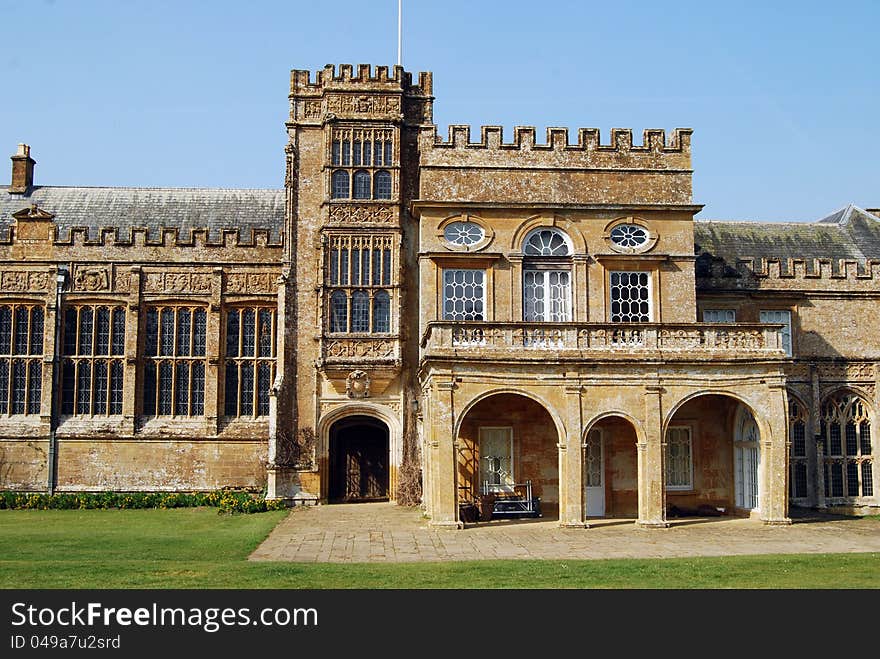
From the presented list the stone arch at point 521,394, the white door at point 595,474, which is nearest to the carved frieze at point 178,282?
the stone arch at point 521,394

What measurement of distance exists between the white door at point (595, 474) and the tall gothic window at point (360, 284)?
7623 mm

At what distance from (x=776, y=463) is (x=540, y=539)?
6979mm

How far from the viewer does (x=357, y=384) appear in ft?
97.5

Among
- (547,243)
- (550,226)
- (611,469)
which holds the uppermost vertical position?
(550,226)

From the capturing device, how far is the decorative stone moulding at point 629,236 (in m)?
28.0

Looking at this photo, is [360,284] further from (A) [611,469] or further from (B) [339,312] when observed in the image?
(A) [611,469]

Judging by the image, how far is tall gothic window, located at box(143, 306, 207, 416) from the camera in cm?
3231

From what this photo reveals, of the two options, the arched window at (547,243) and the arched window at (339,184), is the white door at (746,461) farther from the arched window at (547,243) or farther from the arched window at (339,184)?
the arched window at (339,184)

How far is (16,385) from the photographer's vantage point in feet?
106

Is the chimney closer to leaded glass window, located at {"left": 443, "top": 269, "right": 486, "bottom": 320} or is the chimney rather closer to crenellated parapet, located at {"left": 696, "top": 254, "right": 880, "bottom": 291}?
leaded glass window, located at {"left": 443, "top": 269, "right": 486, "bottom": 320}

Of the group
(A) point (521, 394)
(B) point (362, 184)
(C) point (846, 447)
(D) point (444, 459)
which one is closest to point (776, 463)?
(A) point (521, 394)

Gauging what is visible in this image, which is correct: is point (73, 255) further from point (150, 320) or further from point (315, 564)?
point (315, 564)

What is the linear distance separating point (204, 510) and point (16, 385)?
8631mm
